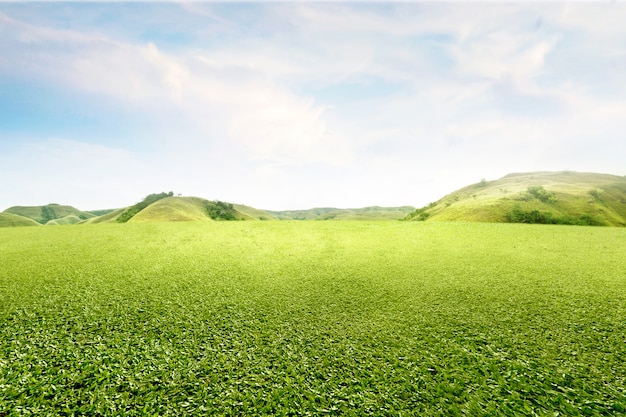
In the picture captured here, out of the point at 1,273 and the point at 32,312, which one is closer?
the point at 32,312

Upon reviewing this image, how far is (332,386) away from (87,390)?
231 inches

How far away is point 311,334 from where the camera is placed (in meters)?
9.49

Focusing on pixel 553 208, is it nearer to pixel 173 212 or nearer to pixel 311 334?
pixel 311 334

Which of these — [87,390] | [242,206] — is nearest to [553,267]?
[87,390]

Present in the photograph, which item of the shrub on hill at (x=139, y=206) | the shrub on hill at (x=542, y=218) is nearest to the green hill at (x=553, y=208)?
the shrub on hill at (x=542, y=218)

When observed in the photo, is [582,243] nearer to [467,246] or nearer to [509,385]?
[467,246]

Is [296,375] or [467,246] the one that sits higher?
[467,246]

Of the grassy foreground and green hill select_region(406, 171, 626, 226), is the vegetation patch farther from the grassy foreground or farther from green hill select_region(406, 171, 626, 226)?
the grassy foreground

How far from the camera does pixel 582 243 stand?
2309cm

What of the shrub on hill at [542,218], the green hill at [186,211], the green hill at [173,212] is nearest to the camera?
the shrub on hill at [542,218]

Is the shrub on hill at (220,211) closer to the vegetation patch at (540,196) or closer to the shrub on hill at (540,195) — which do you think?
the vegetation patch at (540,196)

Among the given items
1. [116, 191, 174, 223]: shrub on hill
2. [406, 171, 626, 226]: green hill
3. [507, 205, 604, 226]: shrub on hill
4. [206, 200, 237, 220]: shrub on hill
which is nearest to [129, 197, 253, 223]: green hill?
[206, 200, 237, 220]: shrub on hill

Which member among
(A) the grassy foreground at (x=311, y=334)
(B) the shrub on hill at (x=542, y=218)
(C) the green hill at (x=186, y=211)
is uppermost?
(C) the green hill at (x=186, y=211)

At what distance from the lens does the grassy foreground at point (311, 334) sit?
6.57m
